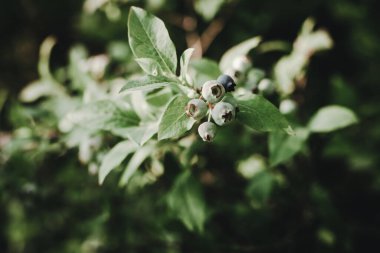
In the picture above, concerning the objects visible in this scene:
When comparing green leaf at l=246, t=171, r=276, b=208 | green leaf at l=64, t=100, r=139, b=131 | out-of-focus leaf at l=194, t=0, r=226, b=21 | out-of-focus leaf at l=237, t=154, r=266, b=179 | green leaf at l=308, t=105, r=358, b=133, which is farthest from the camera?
out-of-focus leaf at l=237, t=154, r=266, b=179

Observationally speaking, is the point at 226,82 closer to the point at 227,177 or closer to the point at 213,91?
the point at 213,91

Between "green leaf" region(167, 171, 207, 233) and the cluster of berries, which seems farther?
"green leaf" region(167, 171, 207, 233)

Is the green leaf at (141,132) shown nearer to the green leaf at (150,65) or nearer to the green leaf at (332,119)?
the green leaf at (150,65)

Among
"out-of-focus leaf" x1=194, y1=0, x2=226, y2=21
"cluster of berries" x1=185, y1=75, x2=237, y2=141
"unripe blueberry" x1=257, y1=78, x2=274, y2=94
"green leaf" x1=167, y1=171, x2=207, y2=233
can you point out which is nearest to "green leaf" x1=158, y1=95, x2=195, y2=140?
"cluster of berries" x1=185, y1=75, x2=237, y2=141

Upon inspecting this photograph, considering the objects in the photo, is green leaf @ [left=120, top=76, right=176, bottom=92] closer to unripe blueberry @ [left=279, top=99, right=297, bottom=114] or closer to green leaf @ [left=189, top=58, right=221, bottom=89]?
green leaf @ [left=189, top=58, right=221, bottom=89]

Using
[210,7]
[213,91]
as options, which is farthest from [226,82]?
[210,7]

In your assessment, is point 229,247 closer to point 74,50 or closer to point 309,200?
point 309,200
